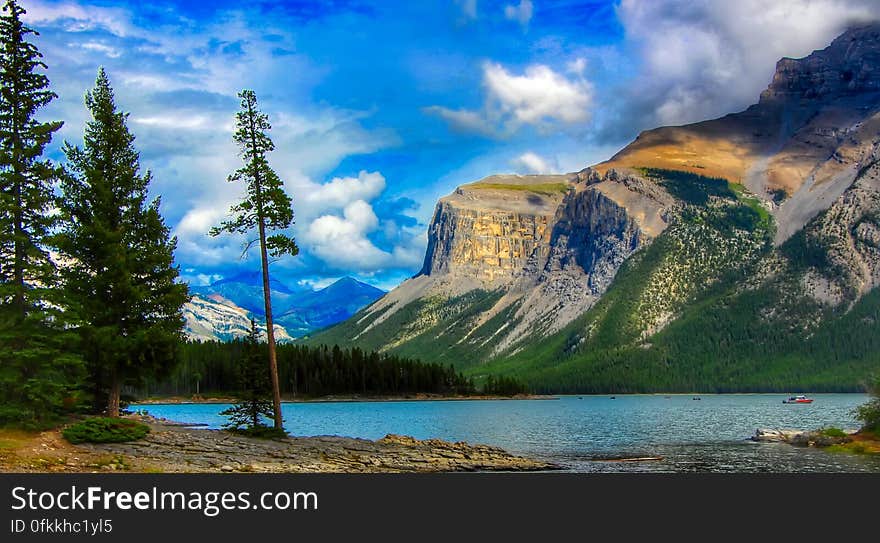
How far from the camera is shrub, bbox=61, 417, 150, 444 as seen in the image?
4107 centimetres

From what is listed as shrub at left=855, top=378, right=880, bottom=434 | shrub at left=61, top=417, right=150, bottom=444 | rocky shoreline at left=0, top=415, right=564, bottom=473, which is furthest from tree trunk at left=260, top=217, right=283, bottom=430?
shrub at left=855, top=378, right=880, bottom=434

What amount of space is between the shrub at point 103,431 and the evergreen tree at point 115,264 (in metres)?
4.91

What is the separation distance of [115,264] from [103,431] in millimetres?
10641

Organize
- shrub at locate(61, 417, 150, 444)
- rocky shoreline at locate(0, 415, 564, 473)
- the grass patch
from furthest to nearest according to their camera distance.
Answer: the grass patch < shrub at locate(61, 417, 150, 444) < rocky shoreline at locate(0, 415, 564, 473)

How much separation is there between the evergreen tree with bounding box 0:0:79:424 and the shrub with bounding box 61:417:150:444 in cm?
192

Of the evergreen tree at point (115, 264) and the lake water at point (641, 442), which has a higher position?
the evergreen tree at point (115, 264)

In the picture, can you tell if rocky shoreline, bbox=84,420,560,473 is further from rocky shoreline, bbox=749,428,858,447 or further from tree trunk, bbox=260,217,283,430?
rocky shoreline, bbox=749,428,858,447

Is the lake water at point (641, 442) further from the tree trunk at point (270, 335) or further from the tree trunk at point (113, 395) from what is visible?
the tree trunk at point (113, 395)

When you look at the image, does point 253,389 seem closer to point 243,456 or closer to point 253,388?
point 253,388

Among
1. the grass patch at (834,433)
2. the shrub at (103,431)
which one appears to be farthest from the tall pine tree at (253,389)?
the grass patch at (834,433)

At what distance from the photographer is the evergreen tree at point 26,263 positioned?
41.4 metres
